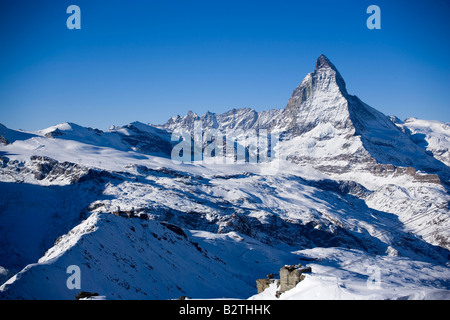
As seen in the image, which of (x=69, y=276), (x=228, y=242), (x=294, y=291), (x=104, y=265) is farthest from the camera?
(x=228, y=242)

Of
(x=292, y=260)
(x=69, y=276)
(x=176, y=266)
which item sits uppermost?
(x=69, y=276)

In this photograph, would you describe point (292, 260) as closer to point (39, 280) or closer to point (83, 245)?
point (83, 245)
